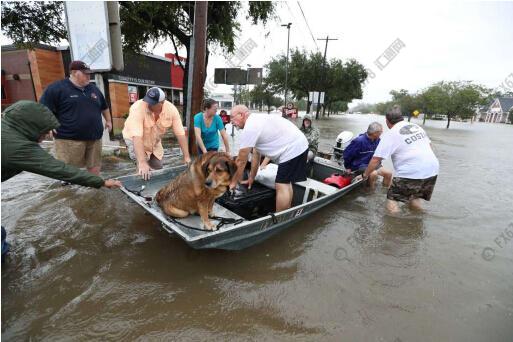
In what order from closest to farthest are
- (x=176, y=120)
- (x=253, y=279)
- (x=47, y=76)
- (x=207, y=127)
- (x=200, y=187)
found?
(x=200, y=187), (x=253, y=279), (x=176, y=120), (x=207, y=127), (x=47, y=76)

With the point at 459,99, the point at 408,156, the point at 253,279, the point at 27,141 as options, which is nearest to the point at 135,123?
the point at 27,141

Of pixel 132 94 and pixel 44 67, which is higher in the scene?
pixel 44 67

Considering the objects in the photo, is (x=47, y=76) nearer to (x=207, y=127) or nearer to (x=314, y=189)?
(x=207, y=127)

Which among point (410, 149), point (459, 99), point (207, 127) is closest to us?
point (410, 149)

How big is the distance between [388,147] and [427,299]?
2.49 metres

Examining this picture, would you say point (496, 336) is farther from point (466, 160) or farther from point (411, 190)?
point (466, 160)

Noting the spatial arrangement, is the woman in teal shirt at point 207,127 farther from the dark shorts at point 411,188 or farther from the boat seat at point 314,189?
the dark shorts at point 411,188

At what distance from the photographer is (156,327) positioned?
8.06ft

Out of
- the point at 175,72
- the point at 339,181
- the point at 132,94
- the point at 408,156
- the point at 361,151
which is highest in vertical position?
the point at 175,72

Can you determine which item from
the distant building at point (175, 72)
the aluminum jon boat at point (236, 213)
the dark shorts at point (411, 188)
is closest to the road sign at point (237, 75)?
the aluminum jon boat at point (236, 213)

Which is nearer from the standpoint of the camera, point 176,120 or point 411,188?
point 176,120

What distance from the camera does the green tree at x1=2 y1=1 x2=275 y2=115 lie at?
34.3 feet

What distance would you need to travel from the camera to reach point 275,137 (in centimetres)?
393

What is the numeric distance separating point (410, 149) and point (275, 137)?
254 centimetres
